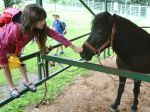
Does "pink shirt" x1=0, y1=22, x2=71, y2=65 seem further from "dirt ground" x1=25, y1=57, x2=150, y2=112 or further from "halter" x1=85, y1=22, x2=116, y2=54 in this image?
"dirt ground" x1=25, y1=57, x2=150, y2=112

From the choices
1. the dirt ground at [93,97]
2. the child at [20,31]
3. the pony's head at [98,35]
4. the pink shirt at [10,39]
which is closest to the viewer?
the child at [20,31]

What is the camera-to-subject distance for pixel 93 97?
476 centimetres

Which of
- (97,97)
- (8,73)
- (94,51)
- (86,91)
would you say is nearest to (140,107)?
(97,97)

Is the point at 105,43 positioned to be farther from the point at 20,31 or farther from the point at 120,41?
the point at 20,31

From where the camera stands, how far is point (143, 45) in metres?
3.69

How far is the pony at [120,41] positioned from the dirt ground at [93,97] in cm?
83

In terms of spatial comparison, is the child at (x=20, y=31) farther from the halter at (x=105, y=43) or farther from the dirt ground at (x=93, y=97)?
the dirt ground at (x=93, y=97)

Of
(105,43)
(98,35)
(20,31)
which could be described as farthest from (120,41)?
(20,31)

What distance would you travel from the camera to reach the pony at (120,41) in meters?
3.29

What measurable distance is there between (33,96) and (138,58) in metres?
2.05

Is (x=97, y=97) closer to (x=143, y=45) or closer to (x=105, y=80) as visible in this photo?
(x=105, y=80)

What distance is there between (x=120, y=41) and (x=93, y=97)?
5.08 ft

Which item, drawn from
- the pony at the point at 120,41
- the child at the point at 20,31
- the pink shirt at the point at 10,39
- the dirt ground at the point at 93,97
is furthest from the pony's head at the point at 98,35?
the dirt ground at the point at 93,97

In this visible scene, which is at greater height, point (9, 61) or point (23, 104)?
point (9, 61)
